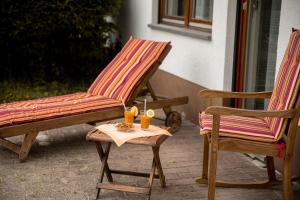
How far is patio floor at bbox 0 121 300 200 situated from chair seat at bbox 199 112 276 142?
0.61 m

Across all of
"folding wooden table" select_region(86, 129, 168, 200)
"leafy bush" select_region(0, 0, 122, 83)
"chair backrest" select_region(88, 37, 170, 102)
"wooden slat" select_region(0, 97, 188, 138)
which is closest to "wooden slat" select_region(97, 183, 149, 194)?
"folding wooden table" select_region(86, 129, 168, 200)

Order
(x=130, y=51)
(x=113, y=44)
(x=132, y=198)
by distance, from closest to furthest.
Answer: (x=132, y=198)
(x=130, y=51)
(x=113, y=44)

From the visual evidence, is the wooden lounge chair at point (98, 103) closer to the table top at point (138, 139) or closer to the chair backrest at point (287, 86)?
the table top at point (138, 139)

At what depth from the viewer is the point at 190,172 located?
14.9ft

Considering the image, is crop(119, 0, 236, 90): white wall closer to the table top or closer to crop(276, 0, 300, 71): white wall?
crop(276, 0, 300, 71): white wall

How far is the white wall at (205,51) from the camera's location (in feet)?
17.9

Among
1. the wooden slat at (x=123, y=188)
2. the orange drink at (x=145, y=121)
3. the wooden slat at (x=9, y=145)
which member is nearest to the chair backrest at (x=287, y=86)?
the orange drink at (x=145, y=121)

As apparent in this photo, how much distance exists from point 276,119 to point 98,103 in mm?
2178

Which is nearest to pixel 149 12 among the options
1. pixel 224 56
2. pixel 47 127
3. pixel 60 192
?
pixel 224 56

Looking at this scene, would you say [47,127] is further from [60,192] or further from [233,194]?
[233,194]

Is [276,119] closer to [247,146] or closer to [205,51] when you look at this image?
[247,146]

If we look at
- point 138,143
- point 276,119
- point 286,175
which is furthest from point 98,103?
point 286,175

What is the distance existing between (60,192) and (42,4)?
4537mm

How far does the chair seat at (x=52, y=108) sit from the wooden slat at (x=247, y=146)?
196 centimetres
